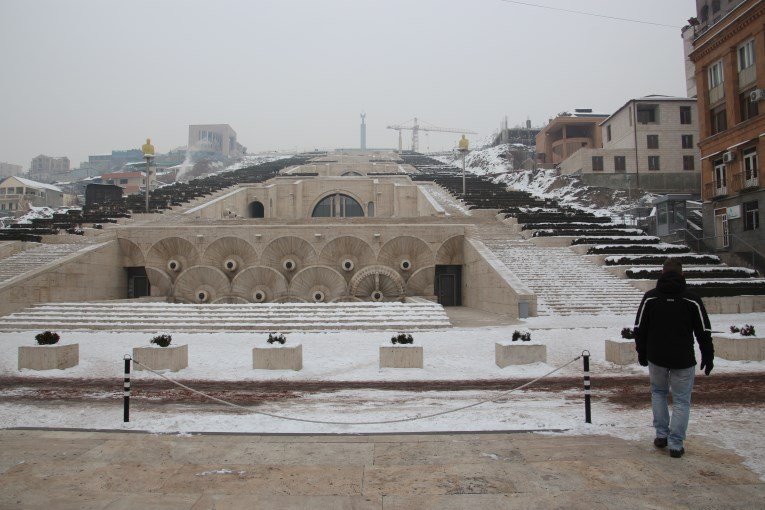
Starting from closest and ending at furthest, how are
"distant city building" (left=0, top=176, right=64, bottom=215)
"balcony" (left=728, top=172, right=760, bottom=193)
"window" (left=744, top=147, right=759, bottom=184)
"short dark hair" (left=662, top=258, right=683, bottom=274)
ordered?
"short dark hair" (left=662, top=258, right=683, bottom=274), "balcony" (left=728, top=172, right=760, bottom=193), "window" (left=744, top=147, right=759, bottom=184), "distant city building" (left=0, top=176, right=64, bottom=215)

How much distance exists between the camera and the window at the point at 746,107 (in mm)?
23342

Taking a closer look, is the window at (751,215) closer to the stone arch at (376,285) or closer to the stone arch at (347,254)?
the stone arch at (376,285)

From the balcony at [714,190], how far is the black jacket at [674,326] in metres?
23.8

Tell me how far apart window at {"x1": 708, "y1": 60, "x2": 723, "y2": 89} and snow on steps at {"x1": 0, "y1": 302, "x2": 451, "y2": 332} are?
21328mm

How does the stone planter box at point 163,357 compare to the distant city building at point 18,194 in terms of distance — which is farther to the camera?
the distant city building at point 18,194

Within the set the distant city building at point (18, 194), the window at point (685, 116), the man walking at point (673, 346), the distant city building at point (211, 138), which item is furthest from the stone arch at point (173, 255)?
the distant city building at point (211, 138)

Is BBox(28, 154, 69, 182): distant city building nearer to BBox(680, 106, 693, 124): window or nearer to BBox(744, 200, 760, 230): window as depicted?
BBox(680, 106, 693, 124): window

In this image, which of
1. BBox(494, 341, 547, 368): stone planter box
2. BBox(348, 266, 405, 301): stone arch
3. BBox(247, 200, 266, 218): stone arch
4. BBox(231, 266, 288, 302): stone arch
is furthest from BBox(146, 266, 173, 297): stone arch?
BBox(247, 200, 266, 218): stone arch

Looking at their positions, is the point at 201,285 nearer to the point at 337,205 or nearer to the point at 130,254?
the point at 130,254

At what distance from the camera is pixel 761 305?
16.6m

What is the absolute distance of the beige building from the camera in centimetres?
4053

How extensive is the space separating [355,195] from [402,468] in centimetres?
4333

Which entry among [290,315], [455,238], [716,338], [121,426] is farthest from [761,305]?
[121,426]

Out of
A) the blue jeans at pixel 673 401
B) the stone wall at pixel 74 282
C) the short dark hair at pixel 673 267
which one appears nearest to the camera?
the blue jeans at pixel 673 401
